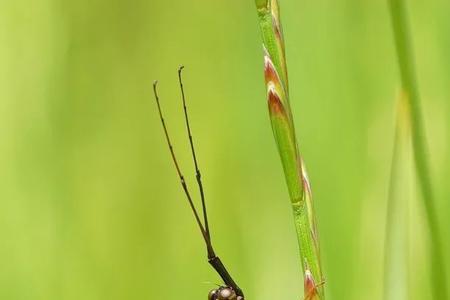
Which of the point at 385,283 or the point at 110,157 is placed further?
the point at 110,157

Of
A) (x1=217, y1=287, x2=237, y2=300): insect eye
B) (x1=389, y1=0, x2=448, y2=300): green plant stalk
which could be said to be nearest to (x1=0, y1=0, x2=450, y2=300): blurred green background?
(x1=389, y1=0, x2=448, y2=300): green plant stalk

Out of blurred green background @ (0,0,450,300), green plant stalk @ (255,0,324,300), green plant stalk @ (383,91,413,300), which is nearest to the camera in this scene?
green plant stalk @ (255,0,324,300)

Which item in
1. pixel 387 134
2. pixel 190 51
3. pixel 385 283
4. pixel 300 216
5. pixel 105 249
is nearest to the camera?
pixel 300 216

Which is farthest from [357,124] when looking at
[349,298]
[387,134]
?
[349,298]

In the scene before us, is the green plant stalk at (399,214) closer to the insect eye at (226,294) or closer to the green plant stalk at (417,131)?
the green plant stalk at (417,131)

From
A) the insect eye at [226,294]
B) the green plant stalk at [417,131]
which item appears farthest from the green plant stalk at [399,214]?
the insect eye at [226,294]

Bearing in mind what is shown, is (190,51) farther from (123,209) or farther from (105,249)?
(105,249)

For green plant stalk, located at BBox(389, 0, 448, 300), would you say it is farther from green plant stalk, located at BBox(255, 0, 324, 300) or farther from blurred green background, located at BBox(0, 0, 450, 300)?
green plant stalk, located at BBox(255, 0, 324, 300)
